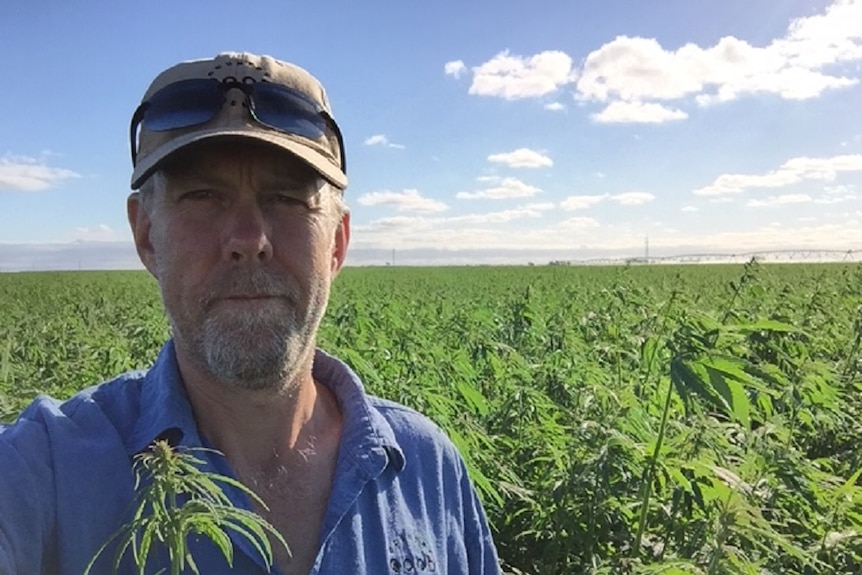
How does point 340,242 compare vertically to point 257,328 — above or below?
above

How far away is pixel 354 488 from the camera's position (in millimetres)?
1645

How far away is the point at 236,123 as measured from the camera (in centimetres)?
163

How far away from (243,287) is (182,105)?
0.43 m

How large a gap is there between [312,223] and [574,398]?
233 cm

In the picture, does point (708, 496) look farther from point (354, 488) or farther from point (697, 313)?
point (354, 488)

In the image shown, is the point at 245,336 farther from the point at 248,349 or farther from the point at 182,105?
the point at 182,105

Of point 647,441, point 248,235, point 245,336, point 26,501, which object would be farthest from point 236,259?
point 647,441

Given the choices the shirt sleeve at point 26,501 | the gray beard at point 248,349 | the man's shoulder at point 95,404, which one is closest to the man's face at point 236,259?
the gray beard at point 248,349

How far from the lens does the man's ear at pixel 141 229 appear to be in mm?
1733

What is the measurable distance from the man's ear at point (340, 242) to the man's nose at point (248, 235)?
0.29 meters

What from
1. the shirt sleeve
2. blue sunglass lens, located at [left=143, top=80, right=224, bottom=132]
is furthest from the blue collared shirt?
blue sunglass lens, located at [left=143, top=80, right=224, bottom=132]

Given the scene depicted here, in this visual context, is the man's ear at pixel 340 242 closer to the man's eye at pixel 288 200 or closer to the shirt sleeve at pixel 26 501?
the man's eye at pixel 288 200

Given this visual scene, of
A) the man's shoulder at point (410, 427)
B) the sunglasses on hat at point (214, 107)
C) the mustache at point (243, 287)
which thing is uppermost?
the sunglasses on hat at point (214, 107)

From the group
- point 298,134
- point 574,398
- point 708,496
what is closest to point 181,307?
point 298,134
